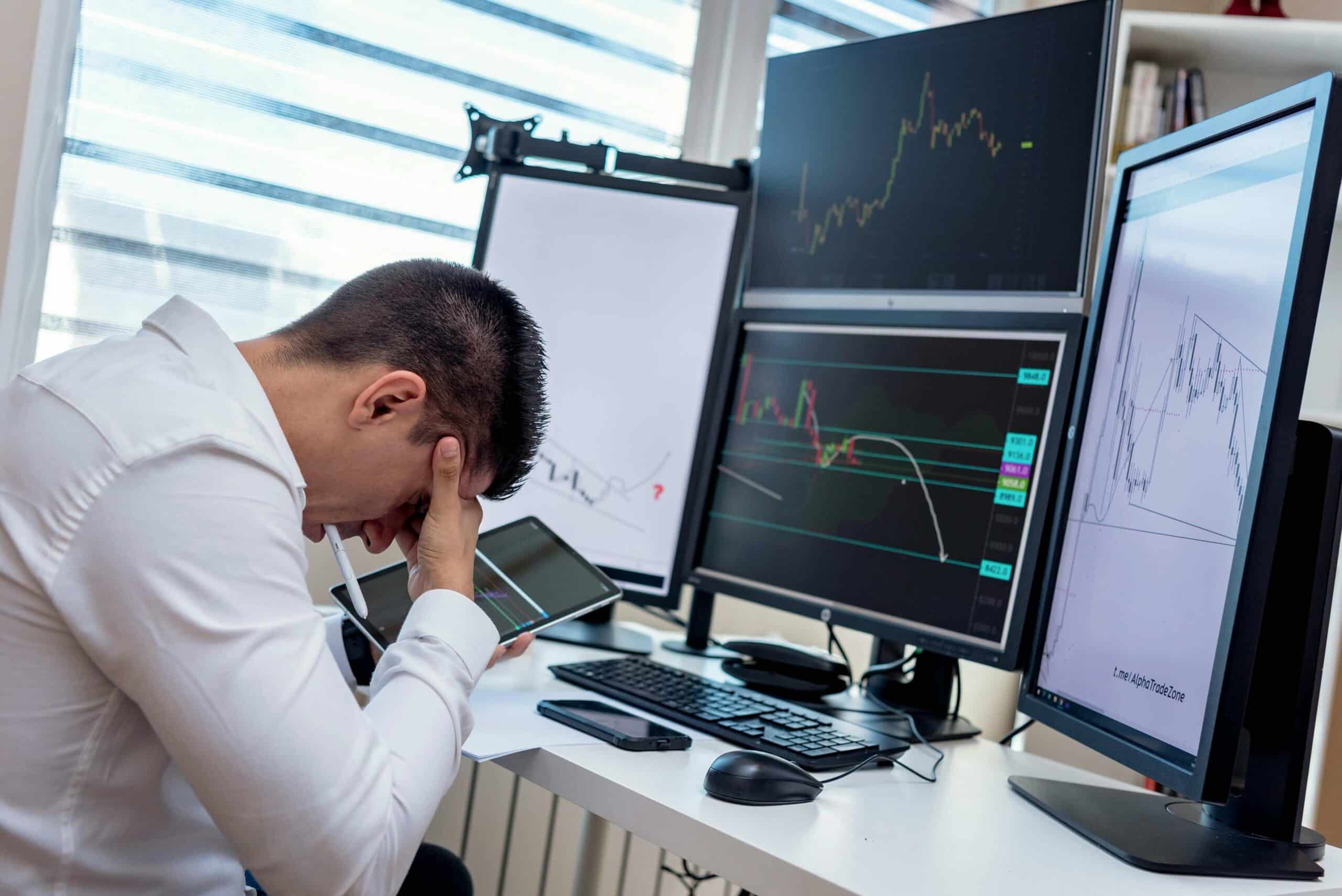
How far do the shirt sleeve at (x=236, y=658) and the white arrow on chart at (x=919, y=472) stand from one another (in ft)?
2.42

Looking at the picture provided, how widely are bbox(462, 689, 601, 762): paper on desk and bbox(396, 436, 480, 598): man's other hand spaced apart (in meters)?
0.12

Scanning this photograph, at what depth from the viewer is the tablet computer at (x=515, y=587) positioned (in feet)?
3.98

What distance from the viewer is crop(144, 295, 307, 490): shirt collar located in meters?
0.76

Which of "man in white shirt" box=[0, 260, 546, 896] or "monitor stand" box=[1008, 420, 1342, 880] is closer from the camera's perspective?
"man in white shirt" box=[0, 260, 546, 896]

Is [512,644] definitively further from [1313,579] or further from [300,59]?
[300,59]

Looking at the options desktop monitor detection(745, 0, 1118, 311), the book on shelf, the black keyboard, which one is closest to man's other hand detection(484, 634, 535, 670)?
the black keyboard

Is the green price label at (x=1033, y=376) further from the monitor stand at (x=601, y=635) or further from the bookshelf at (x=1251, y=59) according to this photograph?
the bookshelf at (x=1251, y=59)

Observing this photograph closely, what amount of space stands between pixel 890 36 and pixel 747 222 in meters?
0.31

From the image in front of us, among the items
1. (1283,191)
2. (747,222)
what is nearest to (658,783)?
(1283,191)

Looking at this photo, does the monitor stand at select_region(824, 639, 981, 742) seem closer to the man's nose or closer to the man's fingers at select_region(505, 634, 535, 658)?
the man's fingers at select_region(505, 634, 535, 658)

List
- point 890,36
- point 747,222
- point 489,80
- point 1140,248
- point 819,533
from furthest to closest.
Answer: point 489,80 → point 747,222 → point 890,36 → point 819,533 → point 1140,248

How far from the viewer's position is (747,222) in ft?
5.37

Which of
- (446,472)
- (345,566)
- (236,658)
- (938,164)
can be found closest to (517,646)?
(345,566)

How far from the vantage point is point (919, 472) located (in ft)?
4.31
